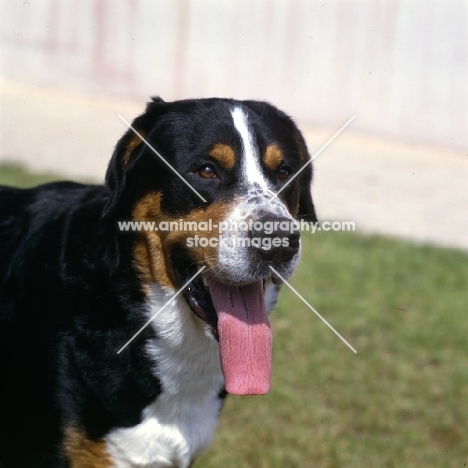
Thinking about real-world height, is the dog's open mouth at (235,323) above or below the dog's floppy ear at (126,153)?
below

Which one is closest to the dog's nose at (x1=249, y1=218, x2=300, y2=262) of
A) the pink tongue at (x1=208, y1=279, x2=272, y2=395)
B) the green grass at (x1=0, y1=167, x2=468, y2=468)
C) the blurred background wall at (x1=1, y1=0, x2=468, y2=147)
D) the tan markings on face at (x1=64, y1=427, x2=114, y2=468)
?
the pink tongue at (x1=208, y1=279, x2=272, y2=395)

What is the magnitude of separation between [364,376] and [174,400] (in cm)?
201

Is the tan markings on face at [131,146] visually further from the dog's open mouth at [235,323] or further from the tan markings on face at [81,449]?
the tan markings on face at [81,449]

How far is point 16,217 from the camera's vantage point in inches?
146

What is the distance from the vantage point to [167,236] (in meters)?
3.24

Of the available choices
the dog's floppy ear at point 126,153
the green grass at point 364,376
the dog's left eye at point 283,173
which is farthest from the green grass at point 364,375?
the dog's floppy ear at point 126,153

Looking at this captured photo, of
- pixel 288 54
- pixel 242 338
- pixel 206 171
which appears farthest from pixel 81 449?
pixel 288 54

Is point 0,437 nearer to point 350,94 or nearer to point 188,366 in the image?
point 188,366

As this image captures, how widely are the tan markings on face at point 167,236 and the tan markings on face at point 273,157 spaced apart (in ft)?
Result: 1.00

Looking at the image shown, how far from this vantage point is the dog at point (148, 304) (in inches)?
127

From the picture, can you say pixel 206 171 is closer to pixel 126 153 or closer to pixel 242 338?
pixel 126 153

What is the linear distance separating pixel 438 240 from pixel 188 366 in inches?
189

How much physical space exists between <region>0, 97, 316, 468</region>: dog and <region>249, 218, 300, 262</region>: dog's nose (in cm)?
6

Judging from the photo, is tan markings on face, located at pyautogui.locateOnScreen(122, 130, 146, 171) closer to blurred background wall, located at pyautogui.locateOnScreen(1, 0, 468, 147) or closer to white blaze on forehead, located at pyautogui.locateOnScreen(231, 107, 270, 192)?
white blaze on forehead, located at pyautogui.locateOnScreen(231, 107, 270, 192)
